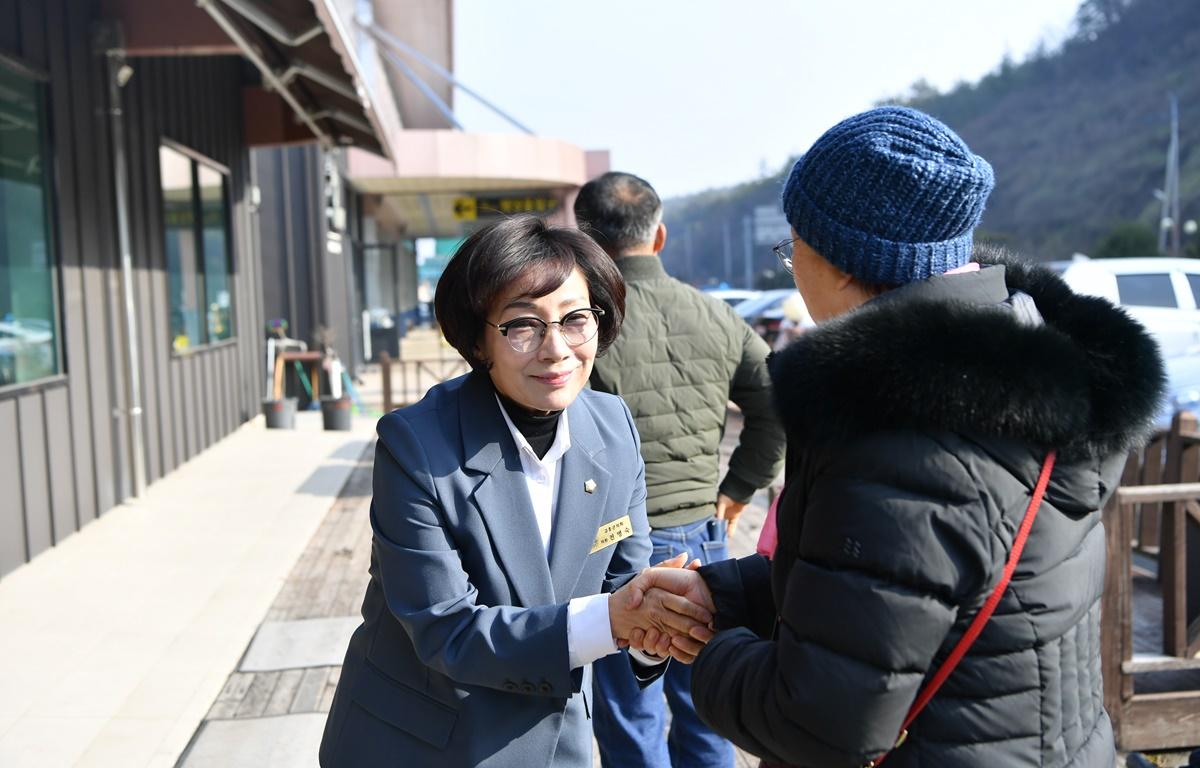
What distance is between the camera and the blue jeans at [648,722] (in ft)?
9.10

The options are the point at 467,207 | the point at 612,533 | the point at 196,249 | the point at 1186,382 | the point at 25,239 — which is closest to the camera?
the point at 612,533

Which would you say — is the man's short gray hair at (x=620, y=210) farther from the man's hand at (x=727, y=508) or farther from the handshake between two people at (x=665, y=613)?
the handshake between two people at (x=665, y=613)

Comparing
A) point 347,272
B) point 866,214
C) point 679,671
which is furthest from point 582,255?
point 347,272

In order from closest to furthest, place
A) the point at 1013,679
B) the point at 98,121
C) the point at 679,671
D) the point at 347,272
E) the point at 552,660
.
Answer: the point at 1013,679, the point at 552,660, the point at 679,671, the point at 98,121, the point at 347,272

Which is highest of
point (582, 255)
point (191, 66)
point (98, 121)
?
point (191, 66)

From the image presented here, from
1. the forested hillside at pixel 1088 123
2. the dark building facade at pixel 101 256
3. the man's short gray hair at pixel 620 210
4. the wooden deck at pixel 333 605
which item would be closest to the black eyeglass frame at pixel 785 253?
the man's short gray hair at pixel 620 210

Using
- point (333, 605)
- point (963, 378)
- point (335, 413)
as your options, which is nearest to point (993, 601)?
point (963, 378)

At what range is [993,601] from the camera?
4.16ft

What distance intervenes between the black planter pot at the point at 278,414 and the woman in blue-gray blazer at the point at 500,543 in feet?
32.8

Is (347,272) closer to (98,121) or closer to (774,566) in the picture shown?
(98,121)

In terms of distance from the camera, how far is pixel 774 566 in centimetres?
144

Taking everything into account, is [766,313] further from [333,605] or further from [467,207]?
[333,605]

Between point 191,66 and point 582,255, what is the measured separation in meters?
9.00

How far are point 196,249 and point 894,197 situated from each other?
9.72 m
